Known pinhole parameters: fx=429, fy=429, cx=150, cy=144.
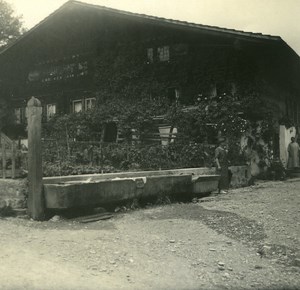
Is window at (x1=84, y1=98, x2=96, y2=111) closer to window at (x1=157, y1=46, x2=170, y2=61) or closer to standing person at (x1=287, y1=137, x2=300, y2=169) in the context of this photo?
window at (x1=157, y1=46, x2=170, y2=61)

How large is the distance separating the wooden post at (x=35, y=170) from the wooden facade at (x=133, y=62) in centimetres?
1070

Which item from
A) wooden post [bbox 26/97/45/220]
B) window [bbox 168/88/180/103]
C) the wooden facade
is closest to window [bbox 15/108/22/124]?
the wooden facade

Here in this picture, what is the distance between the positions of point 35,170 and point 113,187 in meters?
1.58

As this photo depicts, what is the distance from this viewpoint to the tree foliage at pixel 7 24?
28.1 m

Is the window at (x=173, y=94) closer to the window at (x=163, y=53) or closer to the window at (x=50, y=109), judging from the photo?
the window at (x=163, y=53)

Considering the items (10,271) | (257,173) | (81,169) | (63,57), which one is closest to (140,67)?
(63,57)

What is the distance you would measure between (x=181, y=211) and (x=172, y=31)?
1230 centimetres

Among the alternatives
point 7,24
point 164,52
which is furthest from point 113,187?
point 7,24

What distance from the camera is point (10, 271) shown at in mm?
4477

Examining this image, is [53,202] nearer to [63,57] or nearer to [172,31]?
[172,31]

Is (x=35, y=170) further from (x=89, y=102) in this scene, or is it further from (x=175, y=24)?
(x=89, y=102)

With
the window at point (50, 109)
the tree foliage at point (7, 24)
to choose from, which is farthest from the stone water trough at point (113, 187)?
the tree foliage at point (7, 24)

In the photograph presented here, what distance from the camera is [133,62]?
20062 millimetres

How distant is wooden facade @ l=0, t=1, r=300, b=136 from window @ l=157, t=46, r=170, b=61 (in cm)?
5
